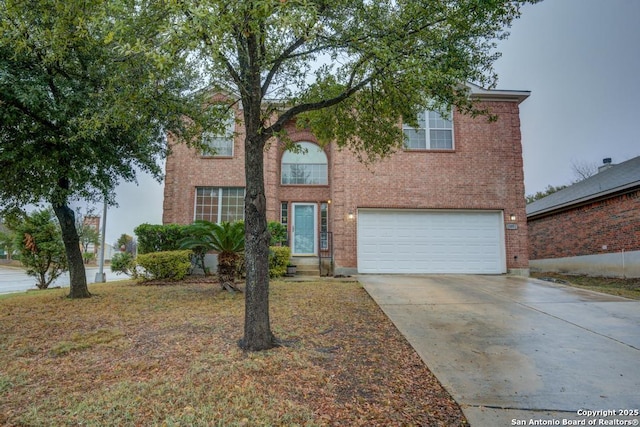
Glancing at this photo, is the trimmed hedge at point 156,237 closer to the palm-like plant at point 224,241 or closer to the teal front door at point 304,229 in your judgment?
the palm-like plant at point 224,241

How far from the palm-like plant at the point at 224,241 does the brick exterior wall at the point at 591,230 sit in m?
12.8

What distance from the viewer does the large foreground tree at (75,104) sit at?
4.43 metres

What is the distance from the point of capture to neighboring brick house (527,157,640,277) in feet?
38.5

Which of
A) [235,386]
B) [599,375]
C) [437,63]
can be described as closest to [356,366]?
[235,386]

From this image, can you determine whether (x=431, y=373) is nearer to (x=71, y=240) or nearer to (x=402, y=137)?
(x=402, y=137)

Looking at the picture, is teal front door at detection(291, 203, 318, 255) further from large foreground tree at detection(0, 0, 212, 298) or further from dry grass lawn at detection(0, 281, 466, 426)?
dry grass lawn at detection(0, 281, 466, 426)

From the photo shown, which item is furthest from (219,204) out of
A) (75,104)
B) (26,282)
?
(26,282)

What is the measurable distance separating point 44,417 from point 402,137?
20.1 ft

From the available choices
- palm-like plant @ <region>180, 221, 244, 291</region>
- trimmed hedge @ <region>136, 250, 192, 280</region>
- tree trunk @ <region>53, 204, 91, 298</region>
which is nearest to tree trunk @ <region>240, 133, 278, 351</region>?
palm-like plant @ <region>180, 221, 244, 291</region>

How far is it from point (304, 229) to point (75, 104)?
8303 mm

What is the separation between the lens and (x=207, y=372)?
3.52 meters

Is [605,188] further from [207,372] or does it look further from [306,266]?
[207,372]

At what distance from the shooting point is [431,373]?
11.7ft

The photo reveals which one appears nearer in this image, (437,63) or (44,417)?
(44,417)
